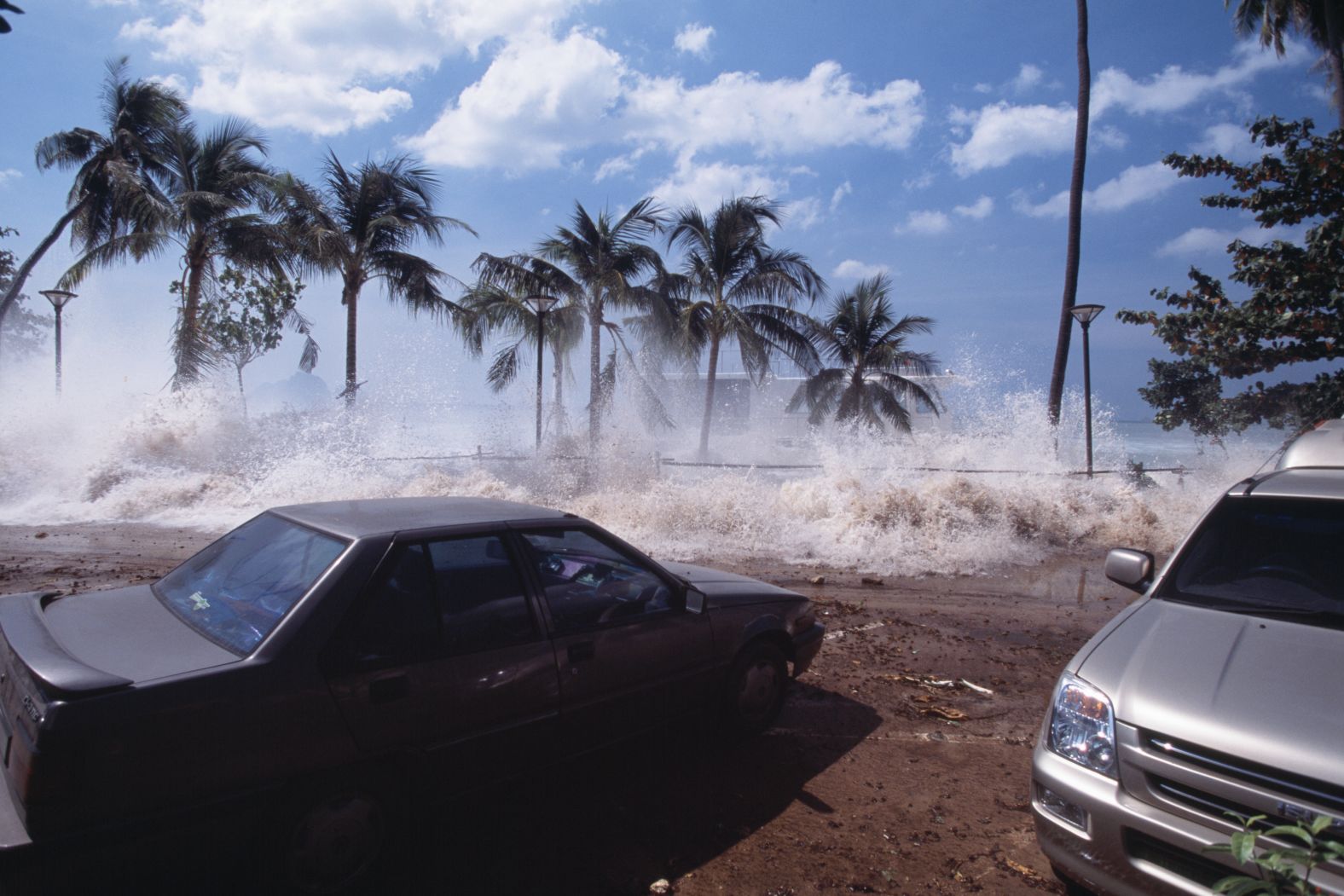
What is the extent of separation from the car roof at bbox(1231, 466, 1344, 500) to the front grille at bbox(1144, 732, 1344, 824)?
6.04ft

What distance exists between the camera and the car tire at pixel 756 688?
4.01 metres

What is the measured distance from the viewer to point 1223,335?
11164mm

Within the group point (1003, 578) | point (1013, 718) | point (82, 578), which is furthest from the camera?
point (1003, 578)

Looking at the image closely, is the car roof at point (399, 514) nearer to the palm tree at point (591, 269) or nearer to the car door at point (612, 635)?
the car door at point (612, 635)

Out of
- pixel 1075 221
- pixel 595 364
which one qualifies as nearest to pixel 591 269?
pixel 595 364

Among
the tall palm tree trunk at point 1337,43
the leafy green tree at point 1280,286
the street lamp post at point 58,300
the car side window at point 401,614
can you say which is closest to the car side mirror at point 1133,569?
the car side window at point 401,614

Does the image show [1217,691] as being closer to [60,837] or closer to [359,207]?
[60,837]

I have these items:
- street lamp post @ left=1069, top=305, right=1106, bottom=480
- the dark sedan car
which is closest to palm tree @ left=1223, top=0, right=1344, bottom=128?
street lamp post @ left=1069, top=305, right=1106, bottom=480

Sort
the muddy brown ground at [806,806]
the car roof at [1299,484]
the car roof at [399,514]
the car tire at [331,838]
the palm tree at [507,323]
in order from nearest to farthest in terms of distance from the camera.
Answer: the car tire at [331,838] → the muddy brown ground at [806,806] → the car roof at [399,514] → the car roof at [1299,484] → the palm tree at [507,323]

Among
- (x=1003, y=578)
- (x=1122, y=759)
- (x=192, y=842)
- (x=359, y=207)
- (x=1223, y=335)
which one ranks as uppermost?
(x=359, y=207)

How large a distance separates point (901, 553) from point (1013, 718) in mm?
5999

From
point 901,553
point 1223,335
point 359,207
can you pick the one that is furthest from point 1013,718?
point 359,207

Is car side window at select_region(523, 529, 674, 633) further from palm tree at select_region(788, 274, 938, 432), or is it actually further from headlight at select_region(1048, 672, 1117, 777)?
palm tree at select_region(788, 274, 938, 432)

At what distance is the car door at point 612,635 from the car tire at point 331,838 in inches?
33.2
